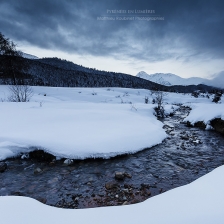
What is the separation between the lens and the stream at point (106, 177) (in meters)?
3.04

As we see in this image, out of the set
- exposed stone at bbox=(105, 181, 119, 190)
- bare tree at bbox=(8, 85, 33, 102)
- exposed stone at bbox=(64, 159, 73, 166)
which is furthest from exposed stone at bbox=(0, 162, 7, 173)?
bare tree at bbox=(8, 85, 33, 102)

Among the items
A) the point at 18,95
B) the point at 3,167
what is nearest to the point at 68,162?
the point at 3,167

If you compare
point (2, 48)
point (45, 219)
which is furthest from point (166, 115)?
point (2, 48)

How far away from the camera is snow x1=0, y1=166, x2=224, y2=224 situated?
4.63 feet

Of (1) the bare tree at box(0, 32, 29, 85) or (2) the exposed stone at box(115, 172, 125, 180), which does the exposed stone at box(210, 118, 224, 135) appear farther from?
(1) the bare tree at box(0, 32, 29, 85)

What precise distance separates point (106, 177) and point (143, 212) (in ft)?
7.23

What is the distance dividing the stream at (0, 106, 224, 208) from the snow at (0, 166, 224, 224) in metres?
1.25

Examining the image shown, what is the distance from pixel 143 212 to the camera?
1617mm

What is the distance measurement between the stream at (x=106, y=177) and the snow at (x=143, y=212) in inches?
49.4

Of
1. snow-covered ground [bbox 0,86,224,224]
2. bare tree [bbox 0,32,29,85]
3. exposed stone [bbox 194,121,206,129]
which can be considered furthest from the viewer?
bare tree [bbox 0,32,29,85]

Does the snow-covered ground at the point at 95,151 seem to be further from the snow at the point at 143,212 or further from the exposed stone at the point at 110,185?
the exposed stone at the point at 110,185

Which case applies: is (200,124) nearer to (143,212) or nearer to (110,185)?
(110,185)

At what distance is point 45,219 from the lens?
155 centimetres

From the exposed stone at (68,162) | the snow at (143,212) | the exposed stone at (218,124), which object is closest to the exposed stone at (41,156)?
the exposed stone at (68,162)
